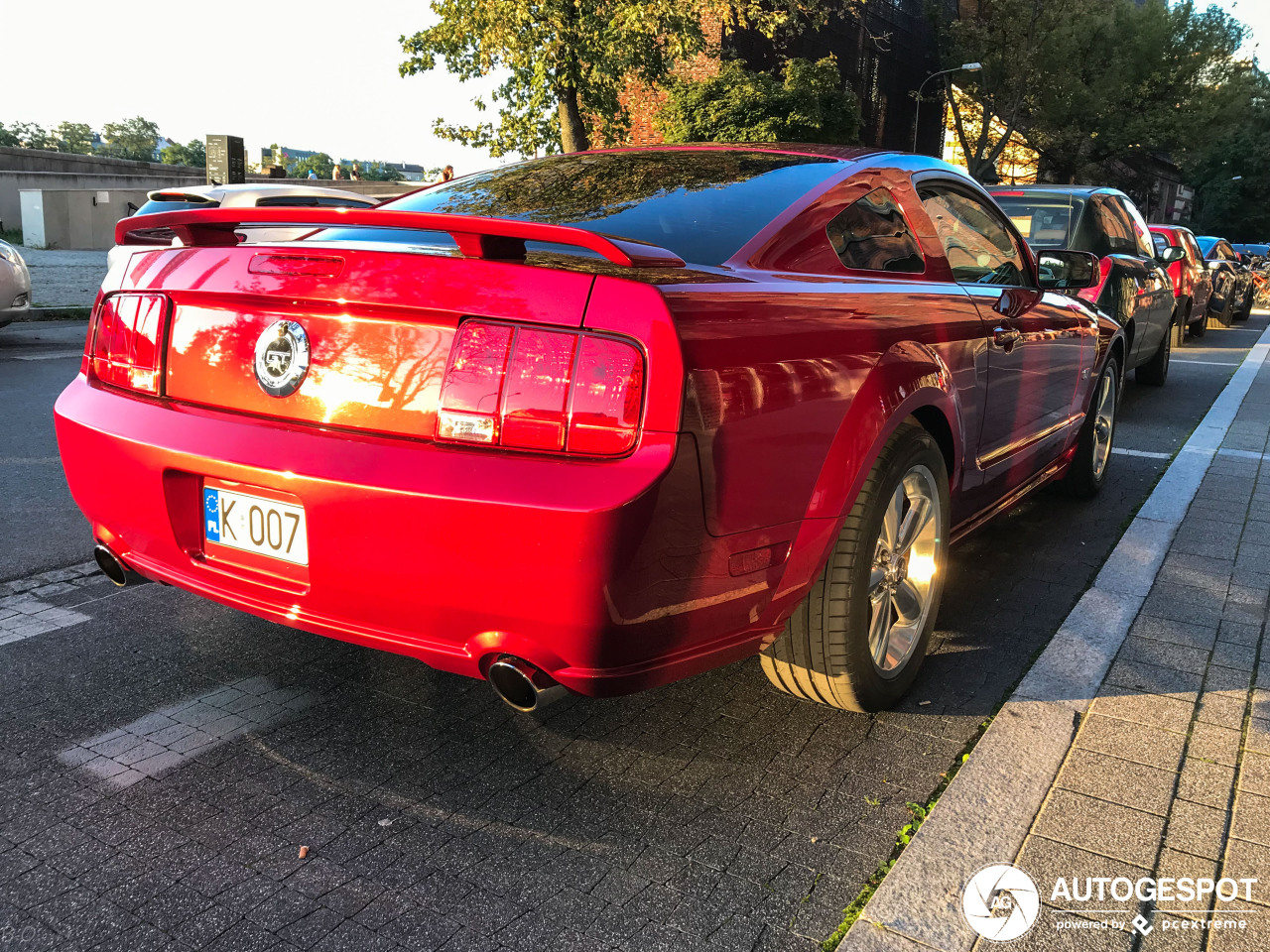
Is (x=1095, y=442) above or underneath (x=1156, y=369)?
above

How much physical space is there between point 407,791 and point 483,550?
760 mm

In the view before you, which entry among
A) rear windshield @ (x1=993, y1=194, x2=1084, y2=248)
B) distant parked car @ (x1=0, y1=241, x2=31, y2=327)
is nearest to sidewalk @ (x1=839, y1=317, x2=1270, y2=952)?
rear windshield @ (x1=993, y1=194, x2=1084, y2=248)

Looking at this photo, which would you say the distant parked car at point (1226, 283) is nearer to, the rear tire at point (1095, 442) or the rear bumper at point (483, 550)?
the rear tire at point (1095, 442)

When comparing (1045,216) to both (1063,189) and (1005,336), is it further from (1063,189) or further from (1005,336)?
(1005,336)

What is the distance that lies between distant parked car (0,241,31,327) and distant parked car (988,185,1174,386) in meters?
8.49

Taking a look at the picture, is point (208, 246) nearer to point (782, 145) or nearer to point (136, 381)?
point (136, 381)

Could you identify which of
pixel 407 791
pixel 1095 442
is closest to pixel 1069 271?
pixel 1095 442

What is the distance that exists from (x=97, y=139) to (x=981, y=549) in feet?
404

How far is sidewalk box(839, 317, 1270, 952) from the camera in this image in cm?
216

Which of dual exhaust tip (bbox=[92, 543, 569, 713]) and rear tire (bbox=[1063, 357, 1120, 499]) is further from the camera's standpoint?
rear tire (bbox=[1063, 357, 1120, 499])

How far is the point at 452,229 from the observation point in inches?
91.0

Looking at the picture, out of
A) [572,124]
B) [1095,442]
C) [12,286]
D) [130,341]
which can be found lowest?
[1095,442]

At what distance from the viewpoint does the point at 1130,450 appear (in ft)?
23.6

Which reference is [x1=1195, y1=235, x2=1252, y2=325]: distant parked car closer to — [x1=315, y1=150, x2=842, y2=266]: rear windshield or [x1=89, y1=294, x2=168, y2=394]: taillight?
[x1=315, y1=150, x2=842, y2=266]: rear windshield
